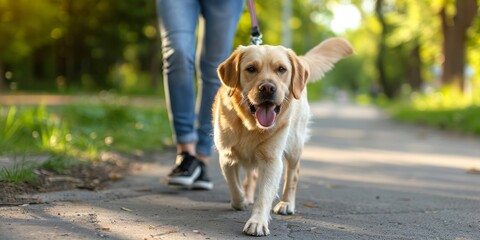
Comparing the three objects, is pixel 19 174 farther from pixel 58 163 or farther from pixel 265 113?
pixel 265 113

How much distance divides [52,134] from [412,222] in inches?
162

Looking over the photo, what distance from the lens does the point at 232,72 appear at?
3975mm

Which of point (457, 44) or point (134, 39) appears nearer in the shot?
point (457, 44)

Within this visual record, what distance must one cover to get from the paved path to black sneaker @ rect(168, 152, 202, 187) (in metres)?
0.09

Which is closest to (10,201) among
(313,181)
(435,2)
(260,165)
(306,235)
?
(260,165)

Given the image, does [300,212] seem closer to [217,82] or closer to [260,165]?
[260,165]

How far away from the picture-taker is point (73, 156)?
604 cm

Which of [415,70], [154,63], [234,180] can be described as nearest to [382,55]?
[415,70]

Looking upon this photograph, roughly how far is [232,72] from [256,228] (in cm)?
101

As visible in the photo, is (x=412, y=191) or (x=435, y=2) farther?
(x=435, y=2)

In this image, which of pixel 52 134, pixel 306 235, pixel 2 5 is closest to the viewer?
pixel 306 235

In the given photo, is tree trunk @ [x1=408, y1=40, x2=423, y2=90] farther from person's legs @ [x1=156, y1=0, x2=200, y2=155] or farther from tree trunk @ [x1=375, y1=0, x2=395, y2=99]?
person's legs @ [x1=156, y1=0, x2=200, y2=155]

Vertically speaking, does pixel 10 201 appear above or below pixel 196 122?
below

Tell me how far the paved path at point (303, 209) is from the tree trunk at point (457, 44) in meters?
13.8
